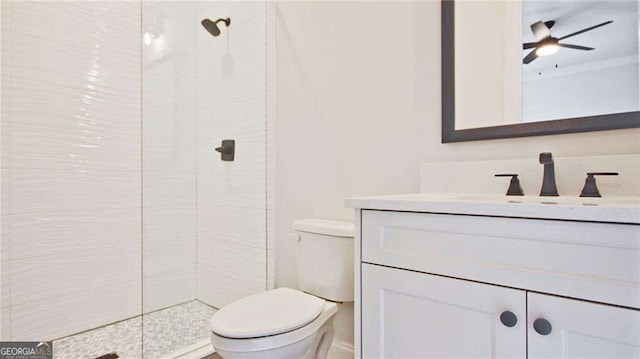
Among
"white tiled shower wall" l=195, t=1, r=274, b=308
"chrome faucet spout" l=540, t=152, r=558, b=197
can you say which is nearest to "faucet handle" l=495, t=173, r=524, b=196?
"chrome faucet spout" l=540, t=152, r=558, b=197

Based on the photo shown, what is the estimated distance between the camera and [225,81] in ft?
6.91

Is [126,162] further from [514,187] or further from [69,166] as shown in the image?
[514,187]

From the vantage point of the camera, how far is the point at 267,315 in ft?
4.04

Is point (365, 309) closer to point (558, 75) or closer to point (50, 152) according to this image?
point (558, 75)

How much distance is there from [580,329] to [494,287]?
16 cm

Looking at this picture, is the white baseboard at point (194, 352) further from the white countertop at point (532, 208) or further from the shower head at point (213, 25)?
the shower head at point (213, 25)

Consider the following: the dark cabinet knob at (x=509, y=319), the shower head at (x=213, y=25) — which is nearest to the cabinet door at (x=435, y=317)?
the dark cabinet knob at (x=509, y=319)

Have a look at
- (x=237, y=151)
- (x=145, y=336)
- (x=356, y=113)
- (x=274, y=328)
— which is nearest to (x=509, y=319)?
(x=274, y=328)

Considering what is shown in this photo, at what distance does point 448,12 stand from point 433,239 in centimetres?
94

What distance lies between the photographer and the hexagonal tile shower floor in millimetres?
1650

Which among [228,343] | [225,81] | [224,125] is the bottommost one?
[228,343]

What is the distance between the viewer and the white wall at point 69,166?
166cm

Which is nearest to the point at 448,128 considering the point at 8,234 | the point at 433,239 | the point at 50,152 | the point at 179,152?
the point at 433,239

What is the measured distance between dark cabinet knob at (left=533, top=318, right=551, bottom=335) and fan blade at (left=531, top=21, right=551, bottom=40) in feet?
3.19
